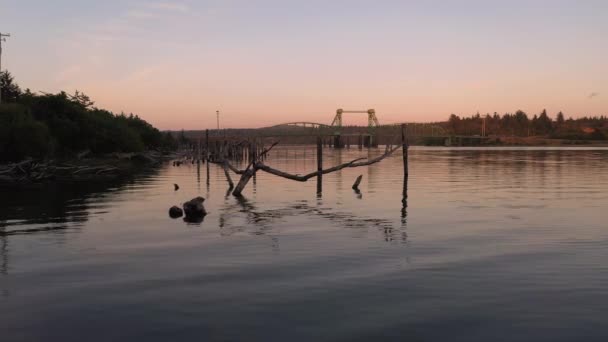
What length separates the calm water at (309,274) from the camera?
866cm

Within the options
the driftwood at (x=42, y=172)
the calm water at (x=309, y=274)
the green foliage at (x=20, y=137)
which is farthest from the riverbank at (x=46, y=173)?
the calm water at (x=309, y=274)

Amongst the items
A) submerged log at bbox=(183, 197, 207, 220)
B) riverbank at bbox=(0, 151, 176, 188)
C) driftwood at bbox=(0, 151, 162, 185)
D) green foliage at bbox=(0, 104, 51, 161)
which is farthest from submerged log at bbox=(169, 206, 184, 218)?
green foliage at bbox=(0, 104, 51, 161)

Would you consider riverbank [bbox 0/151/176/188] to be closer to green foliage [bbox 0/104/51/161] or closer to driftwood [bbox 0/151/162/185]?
driftwood [bbox 0/151/162/185]

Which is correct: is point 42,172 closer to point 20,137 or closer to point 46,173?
point 46,173

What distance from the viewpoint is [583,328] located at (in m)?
8.49

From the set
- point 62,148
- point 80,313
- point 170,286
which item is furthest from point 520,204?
point 62,148

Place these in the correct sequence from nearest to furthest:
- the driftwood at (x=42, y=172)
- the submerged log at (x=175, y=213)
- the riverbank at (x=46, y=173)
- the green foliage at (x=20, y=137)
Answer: the submerged log at (x=175, y=213), the riverbank at (x=46, y=173), the driftwood at (x=42, y=172), the green foliage at (x=20, y=137)

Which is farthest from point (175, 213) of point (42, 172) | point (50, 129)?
point (50, 129)

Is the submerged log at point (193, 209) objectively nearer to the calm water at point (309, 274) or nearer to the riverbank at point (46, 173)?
the calm water at point (309, 274)

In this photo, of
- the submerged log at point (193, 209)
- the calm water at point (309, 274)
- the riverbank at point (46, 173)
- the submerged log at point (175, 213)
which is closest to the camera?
the calm water at point (309, 274)

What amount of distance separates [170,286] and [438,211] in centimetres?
1500

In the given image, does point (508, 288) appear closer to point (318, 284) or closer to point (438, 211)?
point (318, 284)

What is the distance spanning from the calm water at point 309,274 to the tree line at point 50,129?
76.2 feet

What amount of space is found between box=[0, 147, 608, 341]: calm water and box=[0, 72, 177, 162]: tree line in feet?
76.2
